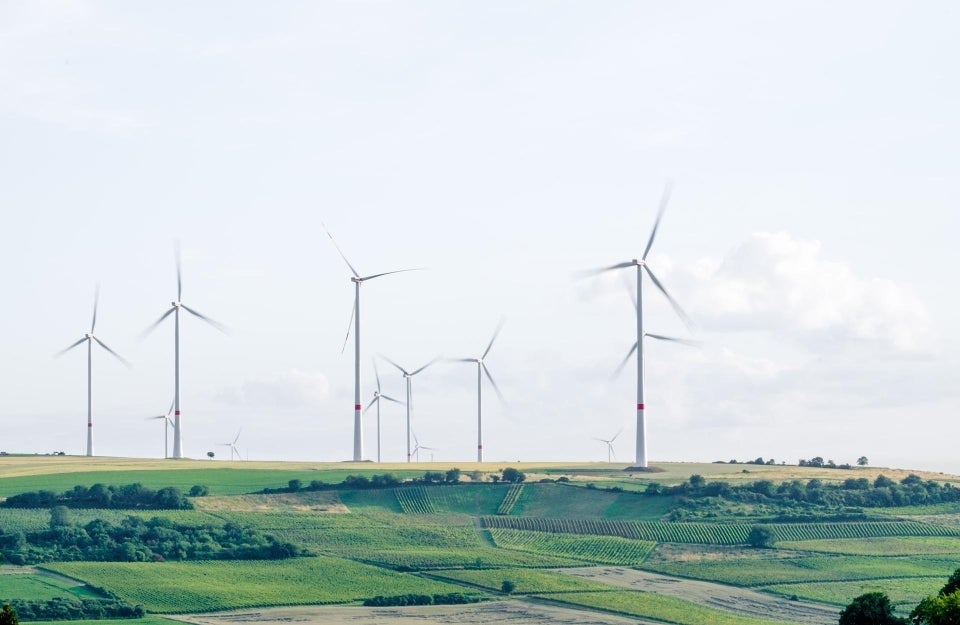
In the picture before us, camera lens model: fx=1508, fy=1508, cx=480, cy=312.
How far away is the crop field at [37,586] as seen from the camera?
446 feet

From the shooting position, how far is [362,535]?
181000 millimetres

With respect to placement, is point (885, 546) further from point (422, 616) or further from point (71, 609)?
point (71, 609)

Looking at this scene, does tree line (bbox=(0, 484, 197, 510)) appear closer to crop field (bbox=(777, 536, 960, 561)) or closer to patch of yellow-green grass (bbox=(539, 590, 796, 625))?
patch of yellow-green grass (bbox=(539, 590, 796, 625))

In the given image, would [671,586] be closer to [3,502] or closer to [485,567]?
[485,567]

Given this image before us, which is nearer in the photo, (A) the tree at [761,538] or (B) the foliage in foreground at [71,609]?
(B) the foliage in foreground at [71,609]

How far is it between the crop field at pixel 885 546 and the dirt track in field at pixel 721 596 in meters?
25.8

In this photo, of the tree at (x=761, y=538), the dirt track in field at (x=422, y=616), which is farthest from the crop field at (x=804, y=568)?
the dirt track in field at (x=422, y=616)

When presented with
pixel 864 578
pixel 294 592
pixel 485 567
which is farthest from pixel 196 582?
pixel 864 578

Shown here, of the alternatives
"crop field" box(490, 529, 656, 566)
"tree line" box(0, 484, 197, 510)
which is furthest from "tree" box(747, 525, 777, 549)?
"tree line" box(0, 484, 197, 510)

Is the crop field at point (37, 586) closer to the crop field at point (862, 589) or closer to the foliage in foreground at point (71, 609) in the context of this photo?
the foliage in foreground at point (71, 609)

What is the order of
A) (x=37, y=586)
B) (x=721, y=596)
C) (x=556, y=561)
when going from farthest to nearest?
1. (x=556, y=561)
2. (x=721, y=596)
3. (x=37, y=586)

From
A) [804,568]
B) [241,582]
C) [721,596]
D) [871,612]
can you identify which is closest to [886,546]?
[804,568]

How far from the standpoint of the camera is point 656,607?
447ft

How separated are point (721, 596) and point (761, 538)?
34240mm
